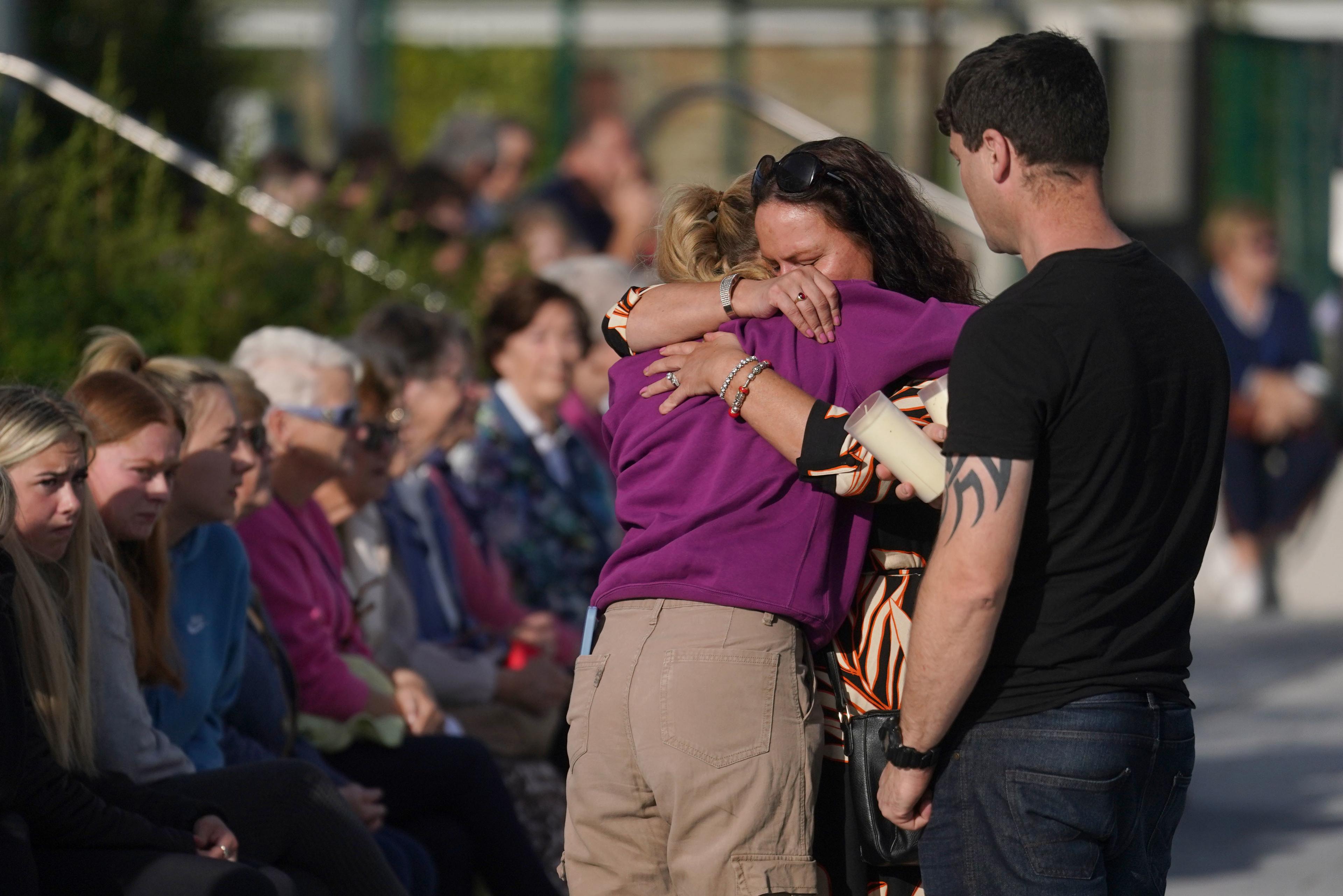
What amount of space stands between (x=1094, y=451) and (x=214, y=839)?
1.99 m

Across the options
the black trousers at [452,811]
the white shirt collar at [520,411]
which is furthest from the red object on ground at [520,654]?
the white shirt collar at [520,411]

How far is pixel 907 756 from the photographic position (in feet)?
9.30

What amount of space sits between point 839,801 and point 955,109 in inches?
44.1

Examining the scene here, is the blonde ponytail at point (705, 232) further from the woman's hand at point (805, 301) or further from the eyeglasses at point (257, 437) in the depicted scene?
the eyeglasses at point (257, 437)

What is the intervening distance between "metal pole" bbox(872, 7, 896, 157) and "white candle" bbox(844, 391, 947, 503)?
1344 centimetres

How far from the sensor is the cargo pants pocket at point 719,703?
9.36 feet

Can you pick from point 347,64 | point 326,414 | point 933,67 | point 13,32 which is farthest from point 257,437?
point 933,67

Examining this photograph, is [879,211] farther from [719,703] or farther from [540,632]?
[540,632]

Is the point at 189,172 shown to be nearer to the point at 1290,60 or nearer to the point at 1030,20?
the point at 1030,20

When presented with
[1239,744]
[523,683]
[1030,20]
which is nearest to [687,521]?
[523,683]

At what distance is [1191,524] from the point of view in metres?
2.87

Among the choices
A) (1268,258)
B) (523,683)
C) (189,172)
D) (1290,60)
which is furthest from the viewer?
(1290,60)

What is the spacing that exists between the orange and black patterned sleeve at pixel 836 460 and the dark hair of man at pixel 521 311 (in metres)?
3.61

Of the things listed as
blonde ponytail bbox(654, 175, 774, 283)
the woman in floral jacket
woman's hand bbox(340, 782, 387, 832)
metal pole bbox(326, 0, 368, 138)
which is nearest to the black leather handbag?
blonde ponytail bbox(654, 175, 774, 283)
